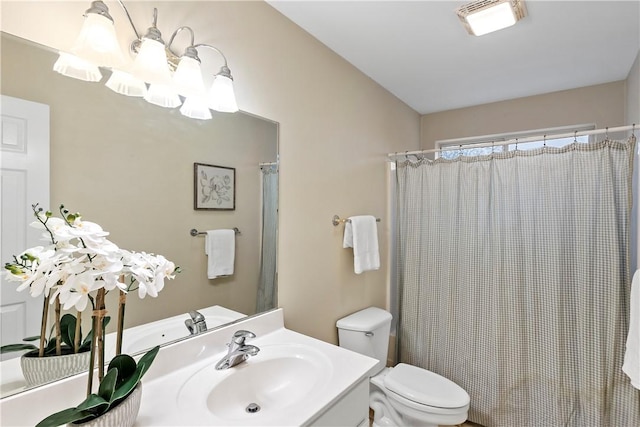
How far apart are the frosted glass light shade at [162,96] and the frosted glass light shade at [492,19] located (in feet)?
4.69

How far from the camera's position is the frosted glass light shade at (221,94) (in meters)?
1.21

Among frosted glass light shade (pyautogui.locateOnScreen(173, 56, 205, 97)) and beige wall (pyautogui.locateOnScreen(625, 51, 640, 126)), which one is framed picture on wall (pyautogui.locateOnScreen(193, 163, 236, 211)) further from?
beige wall (pyautogui.locateOnScreen(625, 51, 640, 126))

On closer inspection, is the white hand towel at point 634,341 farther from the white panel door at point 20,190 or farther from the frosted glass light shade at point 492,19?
the white panel door at point 20,190

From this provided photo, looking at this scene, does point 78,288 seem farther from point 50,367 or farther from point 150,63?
point 150,63

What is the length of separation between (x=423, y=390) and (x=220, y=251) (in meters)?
1.39

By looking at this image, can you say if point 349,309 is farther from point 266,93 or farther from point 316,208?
point 266,93

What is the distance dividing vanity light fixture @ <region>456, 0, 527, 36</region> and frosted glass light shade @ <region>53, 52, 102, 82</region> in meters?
1.56

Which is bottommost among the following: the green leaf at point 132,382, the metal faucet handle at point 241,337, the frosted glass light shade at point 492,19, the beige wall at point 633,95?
the metal faucet handle at point 241,337

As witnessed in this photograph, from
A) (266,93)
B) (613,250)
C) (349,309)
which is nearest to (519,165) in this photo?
(613,250)

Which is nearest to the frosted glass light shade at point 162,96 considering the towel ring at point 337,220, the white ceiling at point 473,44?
the white ceiling at point 473,44

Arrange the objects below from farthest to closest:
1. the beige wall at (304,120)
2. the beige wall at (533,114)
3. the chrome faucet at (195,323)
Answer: the beige wall at (533,114) → the chrome faucet at (195,323) → the beige wall at (304,120)

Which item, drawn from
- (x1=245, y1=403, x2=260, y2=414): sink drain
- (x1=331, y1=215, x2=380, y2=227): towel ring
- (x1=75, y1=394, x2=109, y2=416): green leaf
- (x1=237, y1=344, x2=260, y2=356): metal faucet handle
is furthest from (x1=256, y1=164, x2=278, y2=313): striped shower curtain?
(x1=75, y1=394, x2=109, y2=416): green leaf

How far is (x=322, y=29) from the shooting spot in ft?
5.59

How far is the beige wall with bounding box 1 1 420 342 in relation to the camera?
1.08 meters
